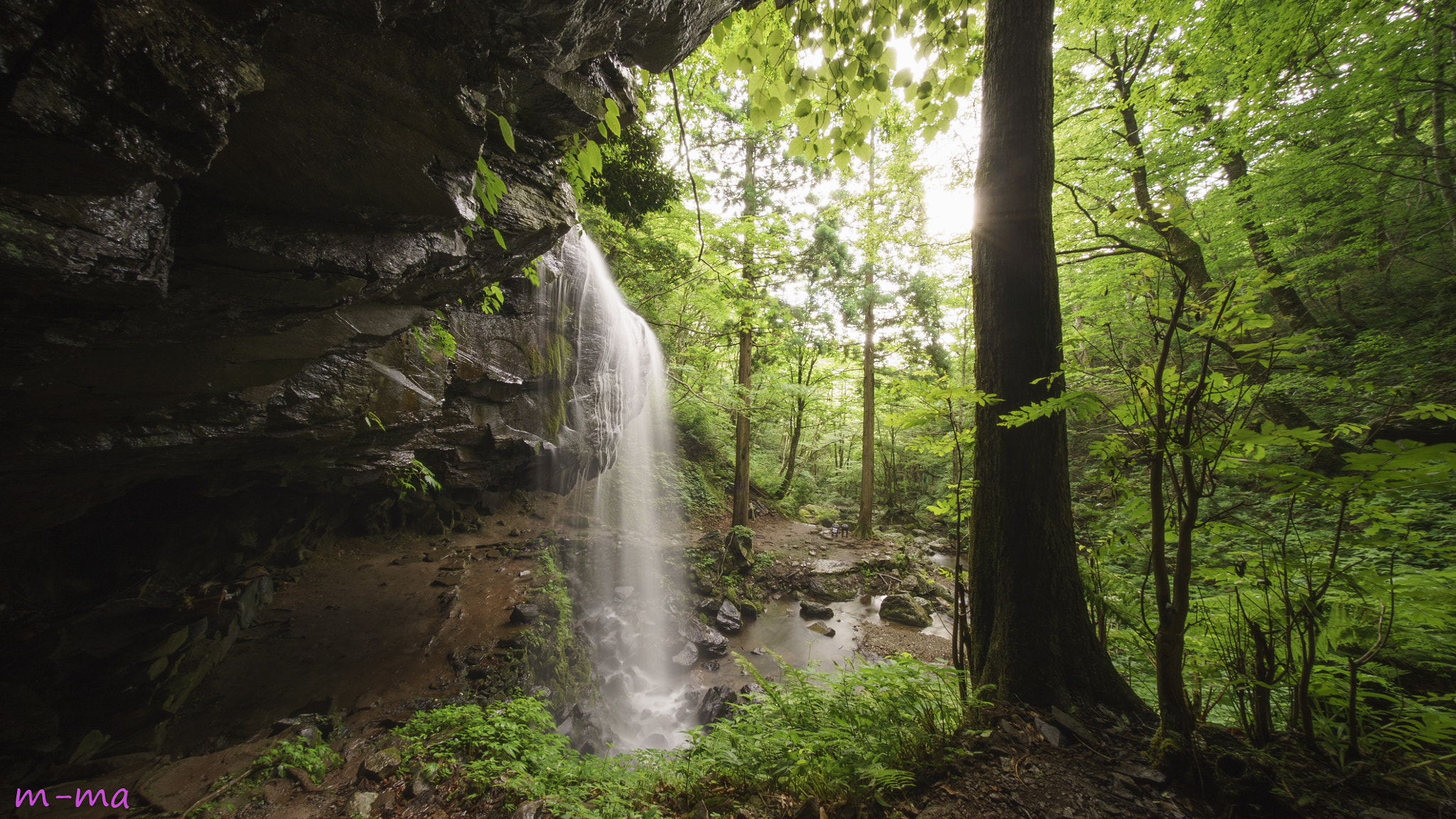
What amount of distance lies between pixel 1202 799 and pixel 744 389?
9925 millimetres

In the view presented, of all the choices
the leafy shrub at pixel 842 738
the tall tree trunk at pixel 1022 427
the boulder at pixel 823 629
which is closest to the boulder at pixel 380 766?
the leafy shrub at pixel 842 738

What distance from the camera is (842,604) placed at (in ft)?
31.7

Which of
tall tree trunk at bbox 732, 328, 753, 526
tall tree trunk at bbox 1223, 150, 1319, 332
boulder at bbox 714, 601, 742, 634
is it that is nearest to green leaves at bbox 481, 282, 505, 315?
tall tree trunk at bbox 732, 328, 753, 526

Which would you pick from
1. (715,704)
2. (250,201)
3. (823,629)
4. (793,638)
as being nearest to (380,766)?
(715,704)

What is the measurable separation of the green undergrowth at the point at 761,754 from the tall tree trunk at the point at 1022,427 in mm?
525

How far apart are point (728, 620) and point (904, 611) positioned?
3490 mm

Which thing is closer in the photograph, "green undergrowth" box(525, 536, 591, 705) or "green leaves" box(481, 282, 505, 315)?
"green leaves" box(481, 282, 505, 315)

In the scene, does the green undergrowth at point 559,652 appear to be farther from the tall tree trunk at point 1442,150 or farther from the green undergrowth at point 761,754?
the tall tree trunk at point 1442,150

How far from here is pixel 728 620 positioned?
27.8 feet

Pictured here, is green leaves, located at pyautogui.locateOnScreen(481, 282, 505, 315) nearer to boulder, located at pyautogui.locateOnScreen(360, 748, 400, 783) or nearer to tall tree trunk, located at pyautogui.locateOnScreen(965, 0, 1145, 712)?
boulder, located at pyautogui.locateOnScreen(360, 748, 400, 783)

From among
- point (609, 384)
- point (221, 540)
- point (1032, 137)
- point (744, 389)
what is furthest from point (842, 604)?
point (221, 540)

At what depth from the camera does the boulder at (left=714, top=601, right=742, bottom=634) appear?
27.4ft

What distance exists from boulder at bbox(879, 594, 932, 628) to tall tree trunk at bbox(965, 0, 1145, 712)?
662 centimetres

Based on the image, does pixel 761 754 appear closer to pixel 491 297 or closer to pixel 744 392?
pixel 491 297
